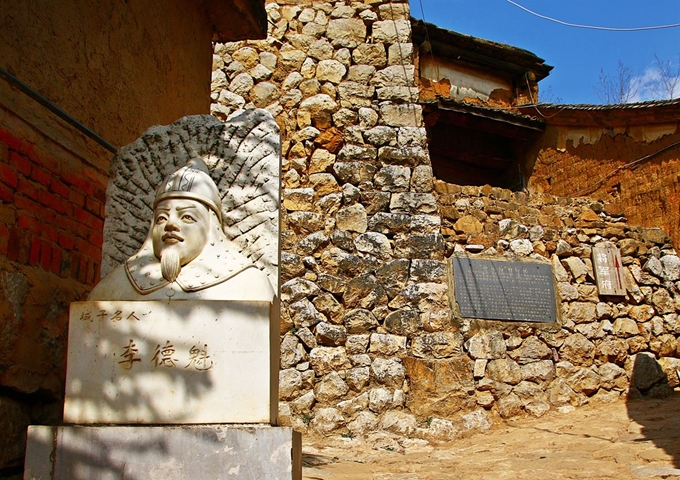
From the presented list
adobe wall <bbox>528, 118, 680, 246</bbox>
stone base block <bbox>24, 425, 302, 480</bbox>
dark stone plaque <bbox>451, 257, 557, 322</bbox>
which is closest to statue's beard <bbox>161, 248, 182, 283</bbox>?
stone base block <bbox>24, 425, 302, 480</bbox>

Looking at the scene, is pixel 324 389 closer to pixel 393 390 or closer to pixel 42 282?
pixel 393 390

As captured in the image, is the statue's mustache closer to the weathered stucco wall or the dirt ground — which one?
the weathered stucco wall

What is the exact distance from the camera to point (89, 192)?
3.70m

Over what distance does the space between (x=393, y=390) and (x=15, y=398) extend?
152 inches

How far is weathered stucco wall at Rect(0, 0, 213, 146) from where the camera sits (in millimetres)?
3217

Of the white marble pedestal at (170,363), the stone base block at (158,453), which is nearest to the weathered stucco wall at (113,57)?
the white marble pedestal at (170,363)

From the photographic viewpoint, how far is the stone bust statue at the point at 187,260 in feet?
8.46

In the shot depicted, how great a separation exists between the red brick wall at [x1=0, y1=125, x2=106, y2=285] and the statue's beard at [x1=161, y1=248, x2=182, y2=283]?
2.66 feet

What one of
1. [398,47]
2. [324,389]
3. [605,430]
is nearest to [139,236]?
[324,389]

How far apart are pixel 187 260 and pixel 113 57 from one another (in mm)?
1826

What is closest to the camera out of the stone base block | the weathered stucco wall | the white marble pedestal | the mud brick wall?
the stone base block

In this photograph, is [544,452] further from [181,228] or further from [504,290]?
[181,228]

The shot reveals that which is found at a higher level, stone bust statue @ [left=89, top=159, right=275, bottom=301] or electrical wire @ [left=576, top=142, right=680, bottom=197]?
electrical wire @ [left=576, top=142, right=680, bottom=197]

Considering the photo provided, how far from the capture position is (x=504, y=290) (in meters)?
6.95
